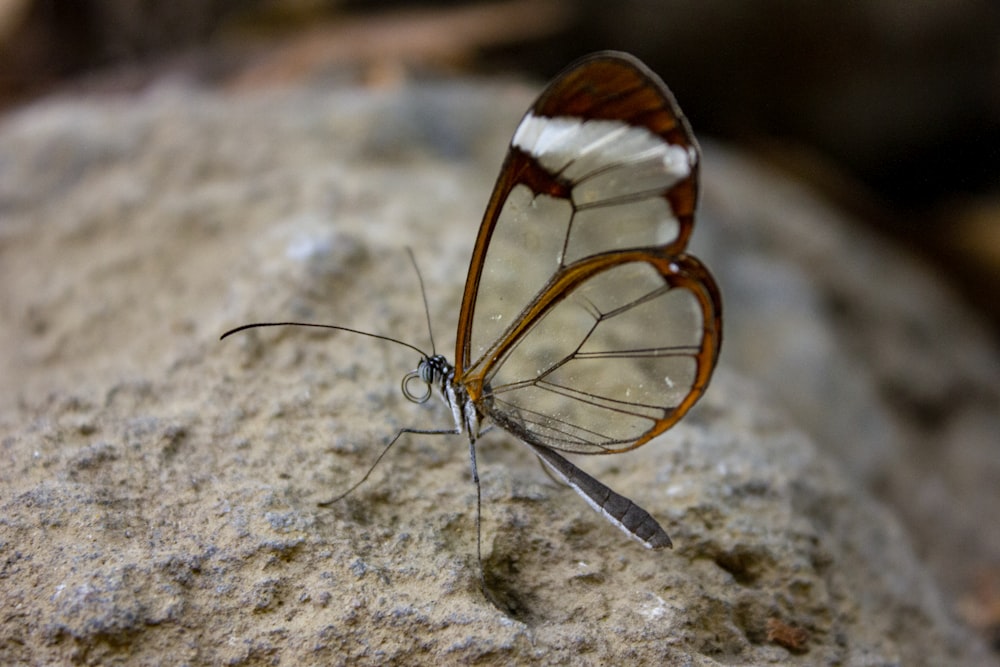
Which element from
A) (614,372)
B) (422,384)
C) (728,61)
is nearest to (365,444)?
(422,384)

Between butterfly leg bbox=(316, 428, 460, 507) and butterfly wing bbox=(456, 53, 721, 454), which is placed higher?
butterfly wing bbox=(456, 53, 721, 454)

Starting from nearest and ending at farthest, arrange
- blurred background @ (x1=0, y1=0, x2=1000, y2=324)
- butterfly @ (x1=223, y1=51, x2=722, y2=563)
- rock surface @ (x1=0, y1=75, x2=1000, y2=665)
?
rock surface @ (x1=0, y1=75, x2=1000, y2=665) → butterfly @ (x1=223, y1=51, x2=722, y2=563) → blurred background @ (x1=0, y1=0, x2=1000, y2=324)

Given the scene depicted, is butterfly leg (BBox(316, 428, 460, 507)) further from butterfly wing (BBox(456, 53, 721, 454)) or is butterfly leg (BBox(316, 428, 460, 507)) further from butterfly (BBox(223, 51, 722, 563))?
butterfly wing (BBox(456, 53, 721, 454))

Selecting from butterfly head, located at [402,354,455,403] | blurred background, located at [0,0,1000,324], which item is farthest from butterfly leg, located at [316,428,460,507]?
blurred background, located at [0,0,1000,324]

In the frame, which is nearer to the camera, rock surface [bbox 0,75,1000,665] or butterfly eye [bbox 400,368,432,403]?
rock surface [bbox 0,75,1000,665]

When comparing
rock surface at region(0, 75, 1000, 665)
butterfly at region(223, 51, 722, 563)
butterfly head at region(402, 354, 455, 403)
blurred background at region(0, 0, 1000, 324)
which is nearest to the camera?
rock surface at region(0, 75, 1000, 665)

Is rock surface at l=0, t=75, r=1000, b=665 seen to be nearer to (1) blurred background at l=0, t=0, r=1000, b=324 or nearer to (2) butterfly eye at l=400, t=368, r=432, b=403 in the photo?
(2) butterfly eye at l=400, t=368, r=432, b=403

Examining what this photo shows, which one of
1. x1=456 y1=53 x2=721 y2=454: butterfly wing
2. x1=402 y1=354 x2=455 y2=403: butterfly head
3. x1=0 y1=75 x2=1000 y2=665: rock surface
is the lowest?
x1=0 y1=75 x2=1000 y2=665: rock surface

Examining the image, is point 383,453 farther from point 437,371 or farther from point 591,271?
point 591,271
